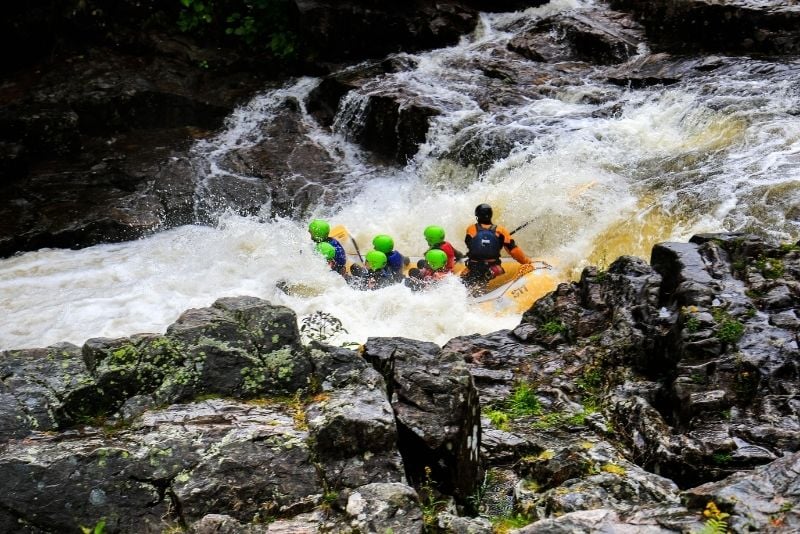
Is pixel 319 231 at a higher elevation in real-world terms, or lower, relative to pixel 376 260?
higher

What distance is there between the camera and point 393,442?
3498 mm

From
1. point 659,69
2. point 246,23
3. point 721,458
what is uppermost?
point 246,23

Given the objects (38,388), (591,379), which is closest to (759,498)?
(591,379)

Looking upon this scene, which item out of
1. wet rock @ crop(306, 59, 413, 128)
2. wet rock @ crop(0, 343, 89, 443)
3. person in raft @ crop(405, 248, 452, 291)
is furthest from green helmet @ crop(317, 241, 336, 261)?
wet rock @ crop(0, 343, 89, 443)

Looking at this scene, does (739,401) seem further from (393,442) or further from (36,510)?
(36,510)

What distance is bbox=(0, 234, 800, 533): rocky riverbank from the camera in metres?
3.01

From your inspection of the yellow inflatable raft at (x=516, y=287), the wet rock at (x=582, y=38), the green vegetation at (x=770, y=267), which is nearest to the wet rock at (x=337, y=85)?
the wet rock at (x=582, y=38)

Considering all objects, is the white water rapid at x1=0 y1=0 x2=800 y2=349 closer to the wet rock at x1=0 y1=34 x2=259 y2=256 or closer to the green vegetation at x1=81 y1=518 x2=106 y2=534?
the wet rock at x1=0 y1=34 x2=259 y2=256

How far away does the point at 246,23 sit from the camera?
14.7 m

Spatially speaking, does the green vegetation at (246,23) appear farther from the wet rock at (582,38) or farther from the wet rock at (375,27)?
the wet rock at (582,38)

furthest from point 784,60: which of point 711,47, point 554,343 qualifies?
point 554,343

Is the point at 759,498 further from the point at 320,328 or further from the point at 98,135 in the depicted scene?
the point at 98,135

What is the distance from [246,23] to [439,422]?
1284 centimetres

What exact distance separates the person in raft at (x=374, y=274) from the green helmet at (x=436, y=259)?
1.72 feet
